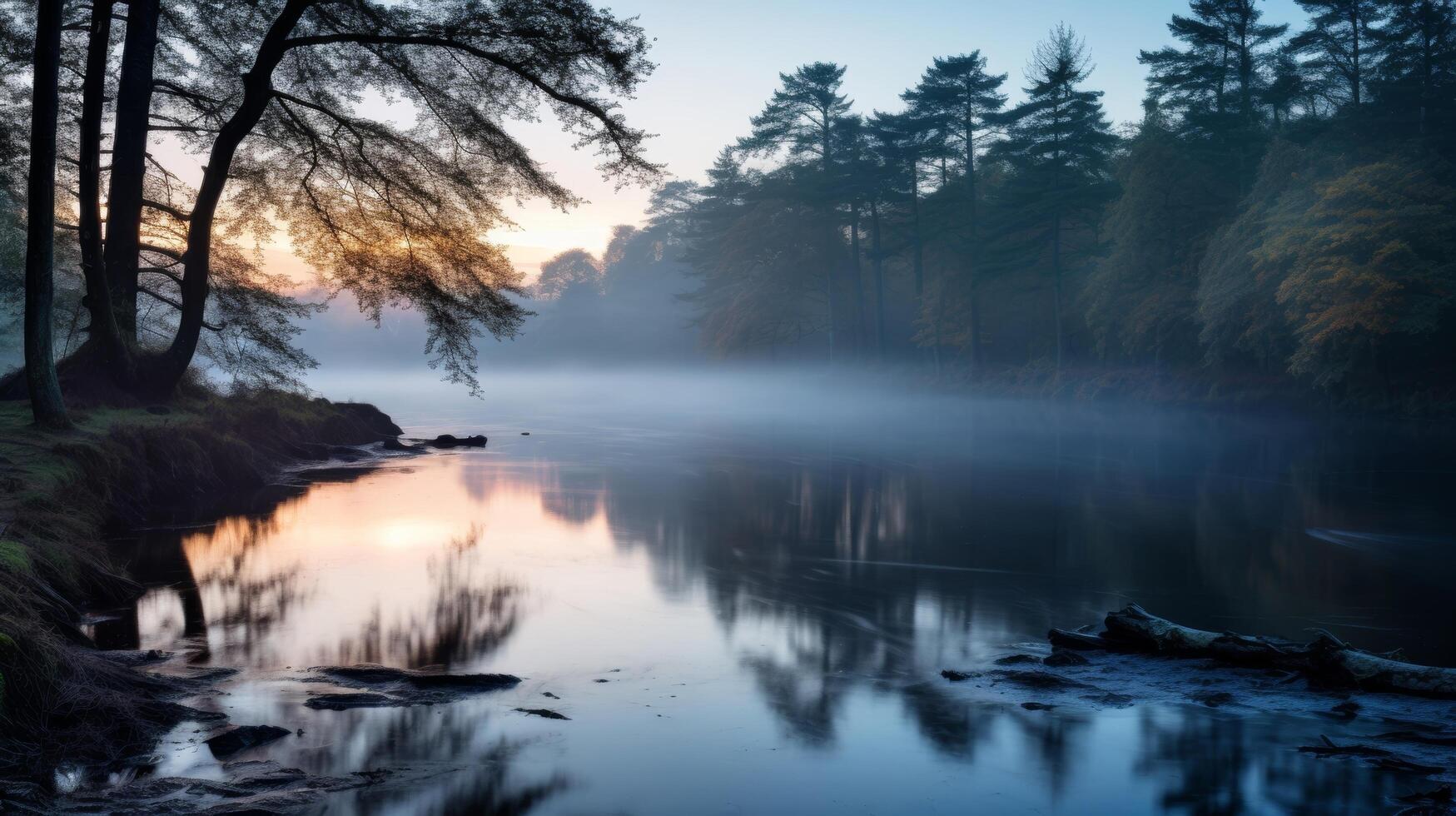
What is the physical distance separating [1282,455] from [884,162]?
3311 centimetres

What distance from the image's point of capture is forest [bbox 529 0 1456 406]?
32156mm

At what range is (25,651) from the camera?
5.38m

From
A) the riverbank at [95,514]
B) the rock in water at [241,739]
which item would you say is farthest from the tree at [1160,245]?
the rock in water at [241,739]

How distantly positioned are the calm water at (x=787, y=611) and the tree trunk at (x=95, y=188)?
4.21 metres

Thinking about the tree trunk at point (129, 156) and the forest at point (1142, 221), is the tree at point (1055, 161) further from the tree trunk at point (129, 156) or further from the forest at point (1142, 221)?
the tree trunk at point (129, 156)

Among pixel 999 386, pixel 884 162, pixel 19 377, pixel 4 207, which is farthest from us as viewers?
pixel 884 162

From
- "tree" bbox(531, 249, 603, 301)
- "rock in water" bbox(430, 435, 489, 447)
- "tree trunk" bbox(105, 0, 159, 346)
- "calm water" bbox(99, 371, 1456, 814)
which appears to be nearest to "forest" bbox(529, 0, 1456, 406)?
"calm water" bbox(99, 371, 1456, 814)

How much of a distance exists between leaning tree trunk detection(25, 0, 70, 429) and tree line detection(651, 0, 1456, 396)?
3235cm

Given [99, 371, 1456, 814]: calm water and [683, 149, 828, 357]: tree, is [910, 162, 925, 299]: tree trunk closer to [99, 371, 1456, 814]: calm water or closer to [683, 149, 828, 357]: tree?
[683, 149, 828, 357]: tree

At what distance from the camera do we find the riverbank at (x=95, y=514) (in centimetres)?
530

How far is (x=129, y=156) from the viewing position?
673 inches

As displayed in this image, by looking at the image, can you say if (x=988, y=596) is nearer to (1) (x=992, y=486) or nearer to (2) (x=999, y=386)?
(1) (x=992, y=486)

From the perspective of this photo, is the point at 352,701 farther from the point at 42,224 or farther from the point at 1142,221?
the point at 1142,221

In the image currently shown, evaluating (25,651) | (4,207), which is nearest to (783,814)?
(25,651)
